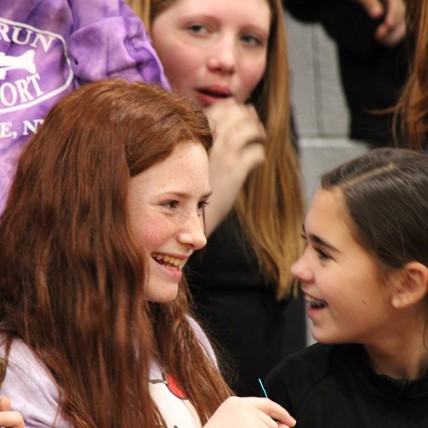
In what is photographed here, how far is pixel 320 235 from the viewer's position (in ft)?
7.64

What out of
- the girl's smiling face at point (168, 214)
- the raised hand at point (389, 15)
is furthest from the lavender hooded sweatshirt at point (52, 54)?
the raised hand at point (389, 15)

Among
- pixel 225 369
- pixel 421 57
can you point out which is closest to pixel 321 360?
pixel 225 369

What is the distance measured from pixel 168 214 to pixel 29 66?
0.45m

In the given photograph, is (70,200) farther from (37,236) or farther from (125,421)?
(125,421)

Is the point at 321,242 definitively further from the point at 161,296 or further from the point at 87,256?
the point at 87,256

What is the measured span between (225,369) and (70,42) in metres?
0.79

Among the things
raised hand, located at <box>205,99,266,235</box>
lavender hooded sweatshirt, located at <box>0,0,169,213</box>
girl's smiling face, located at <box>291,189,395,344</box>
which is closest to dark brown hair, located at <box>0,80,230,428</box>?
lavender hooded sweatshirt, located at <box>0,0,169,213</box>

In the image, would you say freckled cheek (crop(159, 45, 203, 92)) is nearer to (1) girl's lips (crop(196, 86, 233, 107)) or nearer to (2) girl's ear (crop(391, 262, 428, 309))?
(1) girl's lips (crop(196, 86, 233, 107))

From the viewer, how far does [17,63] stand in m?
2.34

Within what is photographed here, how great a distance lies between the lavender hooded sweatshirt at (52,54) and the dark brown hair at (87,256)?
182 mm

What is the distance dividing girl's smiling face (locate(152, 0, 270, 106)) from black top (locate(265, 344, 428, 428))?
2.41ft

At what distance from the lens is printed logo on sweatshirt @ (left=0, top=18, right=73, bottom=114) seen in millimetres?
2320

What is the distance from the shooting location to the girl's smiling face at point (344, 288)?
230 cm

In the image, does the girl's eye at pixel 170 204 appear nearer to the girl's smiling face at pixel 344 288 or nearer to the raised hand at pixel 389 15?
the girl's smiling face at pixel 344 288
